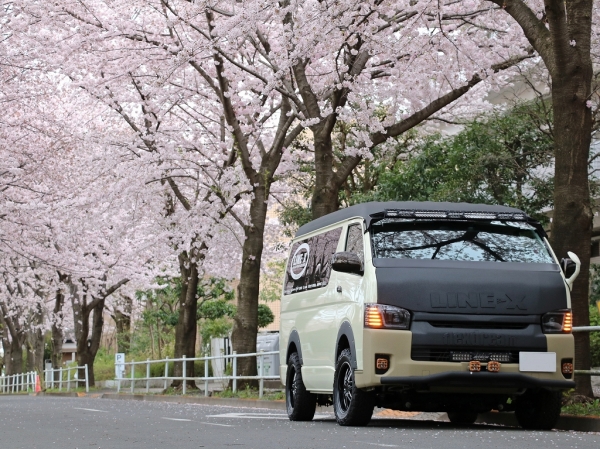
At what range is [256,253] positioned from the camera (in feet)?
83.9

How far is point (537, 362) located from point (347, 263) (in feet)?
6.63

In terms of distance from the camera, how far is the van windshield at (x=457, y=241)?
37.5ft

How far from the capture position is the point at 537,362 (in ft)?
35.8

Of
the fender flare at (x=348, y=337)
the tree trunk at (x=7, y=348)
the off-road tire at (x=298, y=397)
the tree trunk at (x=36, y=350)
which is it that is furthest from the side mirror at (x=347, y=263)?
the tree trunk at (x=7, y=348)

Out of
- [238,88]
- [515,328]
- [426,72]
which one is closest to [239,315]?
[238,88]

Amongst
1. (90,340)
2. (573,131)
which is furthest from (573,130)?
(90,340)

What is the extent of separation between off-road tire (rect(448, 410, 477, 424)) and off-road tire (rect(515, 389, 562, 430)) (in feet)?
4.23

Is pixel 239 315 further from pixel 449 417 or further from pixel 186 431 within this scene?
pixel 186 431

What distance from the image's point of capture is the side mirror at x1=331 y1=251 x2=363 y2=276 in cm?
1135

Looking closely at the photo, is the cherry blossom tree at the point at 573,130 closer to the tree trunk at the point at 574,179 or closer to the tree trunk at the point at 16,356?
the tree trunk at the point at 574,179

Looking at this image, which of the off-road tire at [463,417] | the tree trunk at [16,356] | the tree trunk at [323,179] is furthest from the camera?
the tree trunk at [16,356]

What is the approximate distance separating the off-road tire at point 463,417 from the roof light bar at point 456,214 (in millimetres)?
2580

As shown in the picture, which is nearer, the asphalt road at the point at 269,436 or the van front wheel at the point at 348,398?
the asphalt road at the point at 269,436

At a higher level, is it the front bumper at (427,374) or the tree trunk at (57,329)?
the tree trunk at (57,329)
